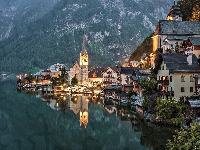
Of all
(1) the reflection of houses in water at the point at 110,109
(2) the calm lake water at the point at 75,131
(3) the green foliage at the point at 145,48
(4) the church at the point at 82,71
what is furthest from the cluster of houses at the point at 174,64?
(2) the calm lake water at the point at 75,131

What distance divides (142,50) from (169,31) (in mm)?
37099

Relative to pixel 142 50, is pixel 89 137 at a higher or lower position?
lower

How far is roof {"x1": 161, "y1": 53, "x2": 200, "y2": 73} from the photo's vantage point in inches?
2251

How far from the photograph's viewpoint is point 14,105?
322ft

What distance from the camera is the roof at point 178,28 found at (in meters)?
102

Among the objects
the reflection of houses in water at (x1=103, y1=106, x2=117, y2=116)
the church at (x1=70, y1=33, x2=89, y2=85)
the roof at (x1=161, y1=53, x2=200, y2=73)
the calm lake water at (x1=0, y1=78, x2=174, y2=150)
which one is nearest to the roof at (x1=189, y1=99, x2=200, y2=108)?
the calm lake water at (x1=0, y1=78, x2=174, y2=150)

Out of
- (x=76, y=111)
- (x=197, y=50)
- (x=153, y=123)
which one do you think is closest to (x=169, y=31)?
(x=197, y=50)

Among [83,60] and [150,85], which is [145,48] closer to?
[83,60]

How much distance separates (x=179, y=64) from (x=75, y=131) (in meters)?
22.9

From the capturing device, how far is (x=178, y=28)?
103 metres

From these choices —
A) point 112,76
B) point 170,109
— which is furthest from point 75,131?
point 112,76

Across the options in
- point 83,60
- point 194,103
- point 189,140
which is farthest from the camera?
point 83,60

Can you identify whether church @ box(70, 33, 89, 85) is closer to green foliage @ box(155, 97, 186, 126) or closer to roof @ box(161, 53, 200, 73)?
roof @ box(161, 53, 200, 73)

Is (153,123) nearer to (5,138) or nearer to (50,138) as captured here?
(50,138)
